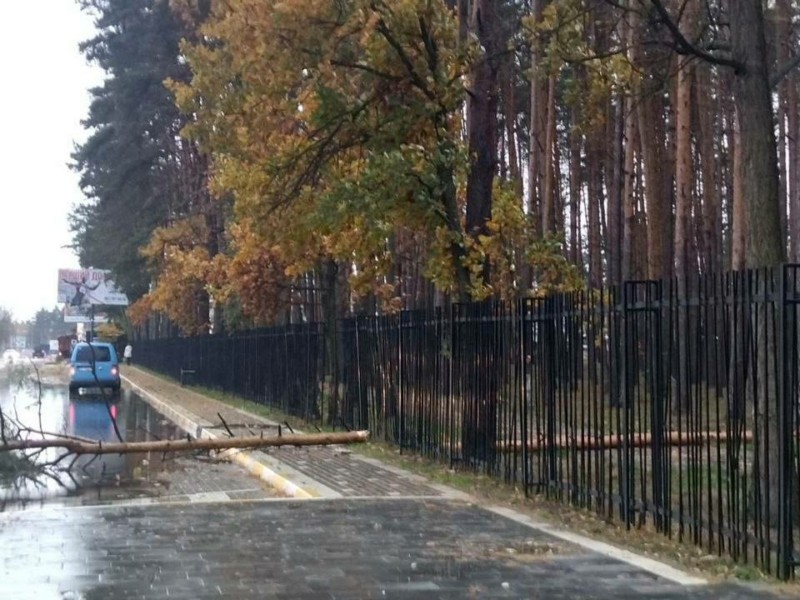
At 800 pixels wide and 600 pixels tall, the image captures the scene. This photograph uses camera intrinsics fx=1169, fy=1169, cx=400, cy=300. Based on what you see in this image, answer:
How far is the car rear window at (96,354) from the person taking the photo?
40.3m

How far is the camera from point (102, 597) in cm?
769

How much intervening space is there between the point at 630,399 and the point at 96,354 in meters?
33.4

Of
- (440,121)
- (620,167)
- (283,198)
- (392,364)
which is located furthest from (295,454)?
(620,167)

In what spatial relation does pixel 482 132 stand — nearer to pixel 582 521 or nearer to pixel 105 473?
pixel 105 473

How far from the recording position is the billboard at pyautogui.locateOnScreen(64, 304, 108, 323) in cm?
9712

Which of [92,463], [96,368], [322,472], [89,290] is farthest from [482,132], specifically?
[89,290]

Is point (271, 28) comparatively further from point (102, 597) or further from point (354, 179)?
point (102, 597)

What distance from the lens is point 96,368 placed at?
3988cm

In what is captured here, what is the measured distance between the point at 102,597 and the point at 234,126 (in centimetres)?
1330

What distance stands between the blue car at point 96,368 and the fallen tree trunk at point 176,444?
22.4 metres

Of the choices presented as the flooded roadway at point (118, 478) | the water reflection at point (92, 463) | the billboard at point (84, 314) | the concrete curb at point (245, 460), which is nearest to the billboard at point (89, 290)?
the billboard at point (84, 314)

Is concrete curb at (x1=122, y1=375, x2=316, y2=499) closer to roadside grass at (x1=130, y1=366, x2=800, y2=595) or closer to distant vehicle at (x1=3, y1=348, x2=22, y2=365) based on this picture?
roadside grass at (x1=130, y1=366, x2=800, y2=595)

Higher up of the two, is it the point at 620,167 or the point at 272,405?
the point at 620,167

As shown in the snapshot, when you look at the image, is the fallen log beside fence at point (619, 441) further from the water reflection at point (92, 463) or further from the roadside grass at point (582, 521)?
the water reflection at point (92, 463)
